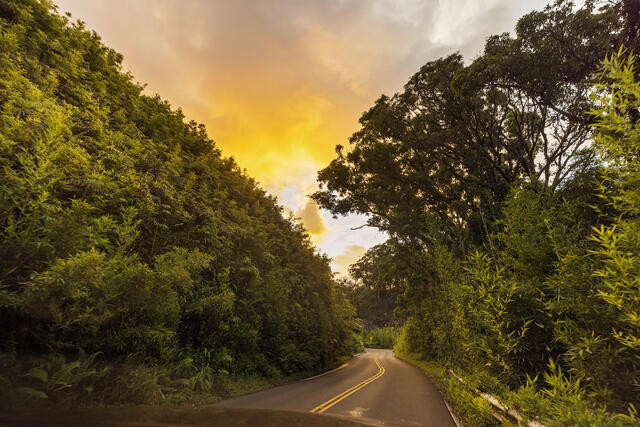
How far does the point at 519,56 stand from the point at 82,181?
543 inches

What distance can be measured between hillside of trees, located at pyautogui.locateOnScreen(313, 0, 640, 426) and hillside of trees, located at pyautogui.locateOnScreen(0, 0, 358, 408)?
8.05m

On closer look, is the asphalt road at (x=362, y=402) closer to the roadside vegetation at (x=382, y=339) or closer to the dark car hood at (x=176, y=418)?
the dark car hood at (x=176, y=418)

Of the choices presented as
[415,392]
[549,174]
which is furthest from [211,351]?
[549,174]

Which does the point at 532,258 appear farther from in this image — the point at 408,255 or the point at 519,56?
the point at 408,255

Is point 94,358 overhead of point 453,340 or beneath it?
overhead

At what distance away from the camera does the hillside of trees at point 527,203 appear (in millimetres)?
3742

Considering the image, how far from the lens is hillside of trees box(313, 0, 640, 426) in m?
3.74

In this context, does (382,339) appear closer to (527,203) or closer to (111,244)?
(527,203)

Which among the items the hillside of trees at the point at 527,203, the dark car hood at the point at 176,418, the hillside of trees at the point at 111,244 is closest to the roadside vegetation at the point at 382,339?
the hillside of trees at the point at 527,203

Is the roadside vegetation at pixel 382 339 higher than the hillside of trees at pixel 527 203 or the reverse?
the reverse

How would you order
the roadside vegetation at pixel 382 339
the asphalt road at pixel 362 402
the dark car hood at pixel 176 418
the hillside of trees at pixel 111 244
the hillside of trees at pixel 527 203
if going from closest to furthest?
the dark car hood at pixel 176 418 < the hillside of trees at pixel 527 203 < the hillside of trees at pixel 111 244 < the asphalt road at pixel 362 402 < the roadside vegetation at pixel 382 339

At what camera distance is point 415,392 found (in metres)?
11.9

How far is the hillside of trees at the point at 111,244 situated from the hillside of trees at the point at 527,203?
26.4ft

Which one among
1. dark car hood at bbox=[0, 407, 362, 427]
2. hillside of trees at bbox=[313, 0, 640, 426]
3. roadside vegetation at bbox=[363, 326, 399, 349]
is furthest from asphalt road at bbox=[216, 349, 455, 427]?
roadside vegetation at bbox=[363, 326, 399, 349]
